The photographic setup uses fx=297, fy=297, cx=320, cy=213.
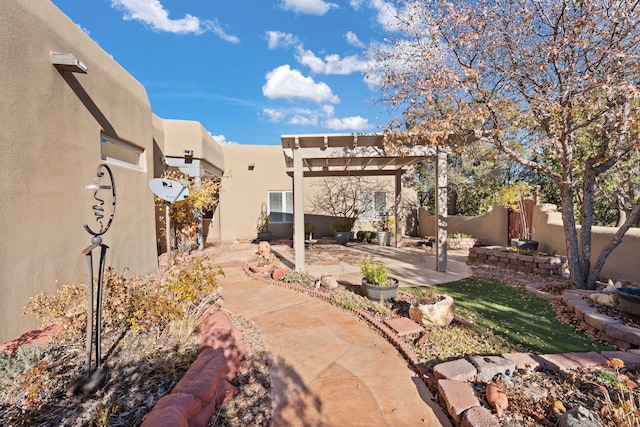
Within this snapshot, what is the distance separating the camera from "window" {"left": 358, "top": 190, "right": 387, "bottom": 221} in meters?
14.1

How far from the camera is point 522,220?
9.44m

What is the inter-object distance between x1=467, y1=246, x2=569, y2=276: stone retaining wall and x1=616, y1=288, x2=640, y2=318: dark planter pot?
2.56 meters

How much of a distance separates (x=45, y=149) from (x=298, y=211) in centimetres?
462

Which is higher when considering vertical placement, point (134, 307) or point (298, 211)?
point (298, 211)

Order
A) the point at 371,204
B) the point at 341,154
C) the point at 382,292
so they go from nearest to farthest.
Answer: the point at 382,292, the point at 341,154, the point at 371,204

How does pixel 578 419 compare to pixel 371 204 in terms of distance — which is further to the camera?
pixel 371 204

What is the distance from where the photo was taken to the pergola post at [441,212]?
723 centimetres

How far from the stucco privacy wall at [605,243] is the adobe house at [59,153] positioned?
125 inches

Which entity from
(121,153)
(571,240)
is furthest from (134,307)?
(571,240)

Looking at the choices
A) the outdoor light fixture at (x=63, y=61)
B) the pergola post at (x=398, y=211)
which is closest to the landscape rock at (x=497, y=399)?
the outdoor light fixture at (x=63, y=61)

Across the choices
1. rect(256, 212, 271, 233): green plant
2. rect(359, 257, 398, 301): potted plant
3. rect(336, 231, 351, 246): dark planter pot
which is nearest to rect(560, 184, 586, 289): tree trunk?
rect(359, 257, 398, 301): potted plant

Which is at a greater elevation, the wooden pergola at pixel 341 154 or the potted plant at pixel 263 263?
the wooden pergola at pixel 341 154

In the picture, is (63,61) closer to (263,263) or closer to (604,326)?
(263,263)

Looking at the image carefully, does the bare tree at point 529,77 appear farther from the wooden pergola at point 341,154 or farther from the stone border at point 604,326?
the stone border at point 604,326
